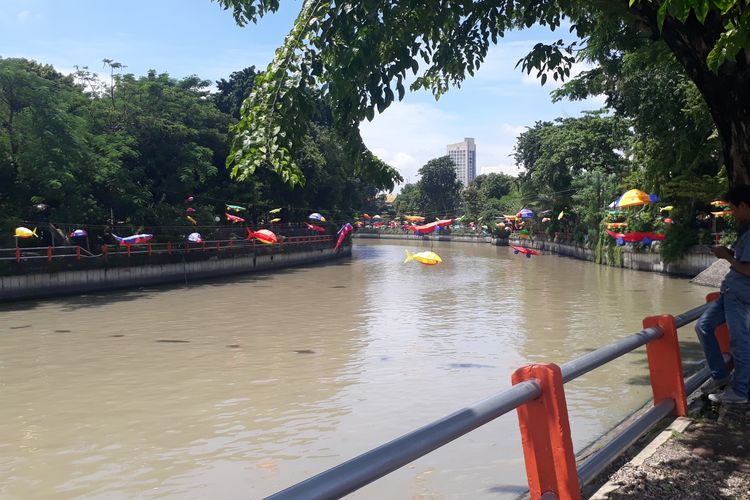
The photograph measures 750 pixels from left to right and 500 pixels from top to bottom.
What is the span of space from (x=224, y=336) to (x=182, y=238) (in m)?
17.1

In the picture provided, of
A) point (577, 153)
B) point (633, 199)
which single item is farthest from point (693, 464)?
point (577, 153)

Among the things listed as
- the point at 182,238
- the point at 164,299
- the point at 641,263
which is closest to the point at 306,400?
the point at 164,299

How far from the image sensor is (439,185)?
→ 95250mm

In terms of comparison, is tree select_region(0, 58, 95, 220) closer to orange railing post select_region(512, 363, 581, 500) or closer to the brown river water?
the brown river water

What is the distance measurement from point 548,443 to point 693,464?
131cm

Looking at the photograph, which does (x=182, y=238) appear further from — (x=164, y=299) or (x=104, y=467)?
(x=104, y=467)

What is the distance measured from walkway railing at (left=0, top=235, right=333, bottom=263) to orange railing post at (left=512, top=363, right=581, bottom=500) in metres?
23.0

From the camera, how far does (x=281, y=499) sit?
1.59 meters

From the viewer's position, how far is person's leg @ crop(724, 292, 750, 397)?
15.0 feet

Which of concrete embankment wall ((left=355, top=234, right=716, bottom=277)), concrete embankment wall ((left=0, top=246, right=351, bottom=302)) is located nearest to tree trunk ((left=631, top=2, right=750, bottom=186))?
concrete embankment wall ((left=0, top=246, right=351, bottom=302))

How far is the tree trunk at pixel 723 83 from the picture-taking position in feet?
16.0

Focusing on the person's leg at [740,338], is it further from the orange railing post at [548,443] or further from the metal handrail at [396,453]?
the metal handrail at [396,453]

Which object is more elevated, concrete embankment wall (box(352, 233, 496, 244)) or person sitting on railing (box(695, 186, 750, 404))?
person sitting on railing (box(695, 186, 750, 404))

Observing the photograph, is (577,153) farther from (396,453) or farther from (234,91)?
(396,453)
